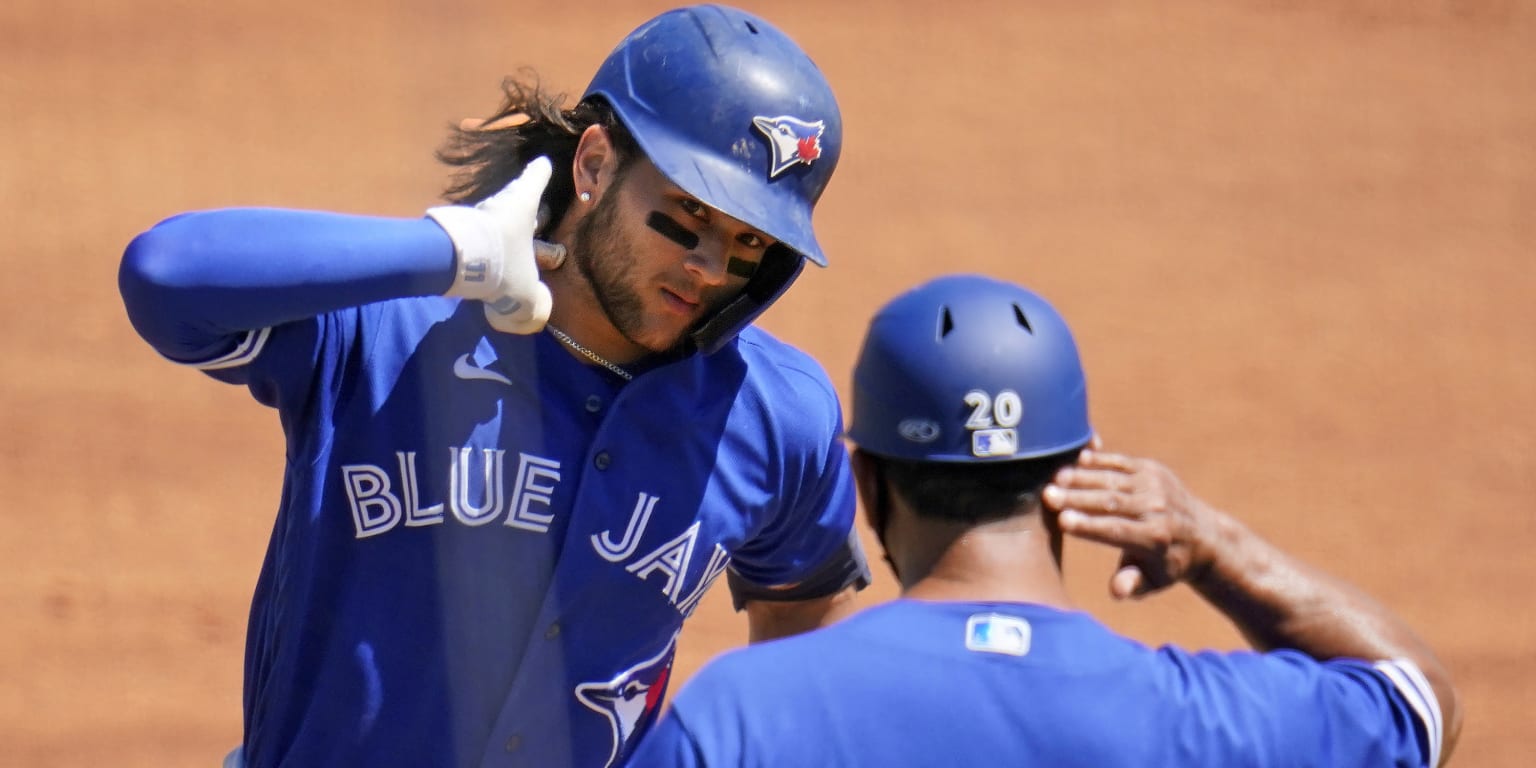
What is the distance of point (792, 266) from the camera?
3352 mm

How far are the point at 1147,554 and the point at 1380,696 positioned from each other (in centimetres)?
34

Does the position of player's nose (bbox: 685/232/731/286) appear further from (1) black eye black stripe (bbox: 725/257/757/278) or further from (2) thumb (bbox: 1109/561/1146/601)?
(2) thumb (bbox: 1109/561/1146/601)

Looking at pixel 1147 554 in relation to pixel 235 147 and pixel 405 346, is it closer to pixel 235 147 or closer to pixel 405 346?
pixel 405 346

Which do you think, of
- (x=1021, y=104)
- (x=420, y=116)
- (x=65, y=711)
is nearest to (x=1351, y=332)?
(x=1021, y=104)

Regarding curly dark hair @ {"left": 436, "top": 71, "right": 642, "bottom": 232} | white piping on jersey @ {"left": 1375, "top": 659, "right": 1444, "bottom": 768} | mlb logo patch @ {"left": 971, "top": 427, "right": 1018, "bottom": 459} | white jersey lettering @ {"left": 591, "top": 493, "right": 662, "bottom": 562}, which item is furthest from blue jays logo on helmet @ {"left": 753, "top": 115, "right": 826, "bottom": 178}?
white piping on jersey @ {"left": 1375, "top": 659, "right": 1444, "bottom": 768}

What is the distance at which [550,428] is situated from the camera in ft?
10.1

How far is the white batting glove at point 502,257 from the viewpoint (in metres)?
2.78

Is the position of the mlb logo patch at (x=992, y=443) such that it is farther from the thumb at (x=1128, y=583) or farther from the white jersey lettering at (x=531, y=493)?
the white jersey lettering at (x=531, y=493)

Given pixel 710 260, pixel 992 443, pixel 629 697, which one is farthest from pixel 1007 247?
pixel 992 443

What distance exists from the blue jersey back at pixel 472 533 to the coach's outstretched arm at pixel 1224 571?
1.02m

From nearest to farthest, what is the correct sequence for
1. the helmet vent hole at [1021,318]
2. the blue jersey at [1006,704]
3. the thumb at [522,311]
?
the blue jersey at [1006,704], the helmet vent hole at [1021,318], the thumb at [522,311]

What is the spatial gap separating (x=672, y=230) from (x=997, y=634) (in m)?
1.25

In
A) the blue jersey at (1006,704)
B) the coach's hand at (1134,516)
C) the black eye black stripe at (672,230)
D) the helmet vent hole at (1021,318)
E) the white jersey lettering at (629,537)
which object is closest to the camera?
the blue jersey at (1006,704)

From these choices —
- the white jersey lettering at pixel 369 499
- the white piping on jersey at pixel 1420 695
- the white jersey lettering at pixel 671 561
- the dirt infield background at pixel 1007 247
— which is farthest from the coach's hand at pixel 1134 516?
the dirt infield background at pixel 1007 247
